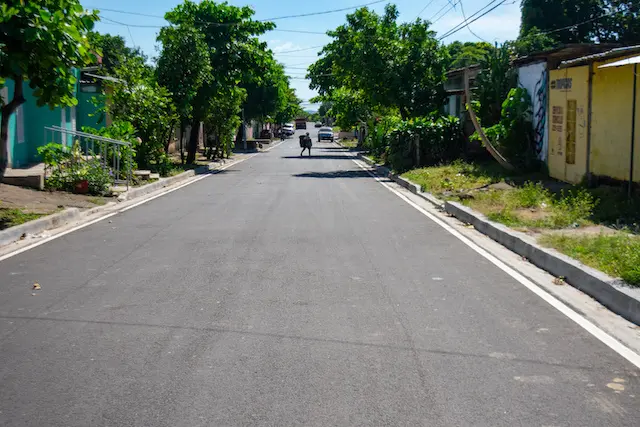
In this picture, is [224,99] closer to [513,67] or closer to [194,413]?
[513,67]

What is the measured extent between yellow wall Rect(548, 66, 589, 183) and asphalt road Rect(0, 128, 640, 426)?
757 centimetres

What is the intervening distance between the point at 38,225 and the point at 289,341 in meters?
8.06

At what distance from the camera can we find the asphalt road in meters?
4.84

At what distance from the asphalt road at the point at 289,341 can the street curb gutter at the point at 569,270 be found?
0.68 meters

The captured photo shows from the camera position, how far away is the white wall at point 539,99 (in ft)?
68.9

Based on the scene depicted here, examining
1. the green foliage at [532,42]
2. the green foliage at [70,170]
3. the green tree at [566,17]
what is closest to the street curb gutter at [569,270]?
the green foliage at [70,170]

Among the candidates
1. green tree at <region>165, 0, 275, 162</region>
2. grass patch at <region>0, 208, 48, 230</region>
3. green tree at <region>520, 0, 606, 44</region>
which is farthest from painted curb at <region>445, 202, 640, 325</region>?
green tree at <region>520, 0, 606, 44</region>

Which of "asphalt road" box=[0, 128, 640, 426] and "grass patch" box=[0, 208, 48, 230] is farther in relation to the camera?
"grass patch" box=[0, 208, 48, 230]

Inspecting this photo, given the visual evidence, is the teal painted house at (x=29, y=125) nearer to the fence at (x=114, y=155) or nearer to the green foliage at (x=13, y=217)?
the fence at (x=114, y=155)

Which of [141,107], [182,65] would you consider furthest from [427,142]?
[141,107]

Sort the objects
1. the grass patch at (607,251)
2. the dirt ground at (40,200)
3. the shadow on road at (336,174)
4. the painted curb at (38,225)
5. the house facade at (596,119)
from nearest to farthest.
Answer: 1. the grass patch at (607,251)
2. the painted curb at (38,225)
3. the house facade at (596,119)
4. the dirt ground at (40,200)
5. the shadow on road at (336,174)

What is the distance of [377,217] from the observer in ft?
50.0

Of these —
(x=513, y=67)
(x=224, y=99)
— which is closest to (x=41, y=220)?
(x=513, y=67)

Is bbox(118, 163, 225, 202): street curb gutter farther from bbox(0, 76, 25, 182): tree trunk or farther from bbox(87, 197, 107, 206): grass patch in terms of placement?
bbox(0, 76, 25, 182): tree trunk
